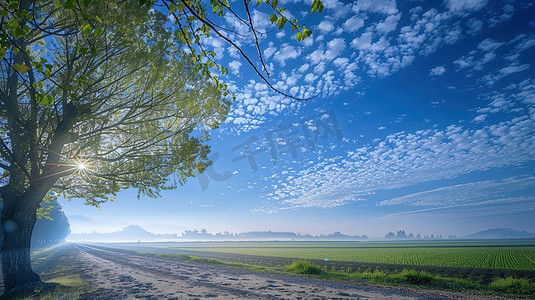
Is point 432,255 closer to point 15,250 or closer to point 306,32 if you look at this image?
point 306,32

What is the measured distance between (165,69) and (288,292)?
10.0 metres

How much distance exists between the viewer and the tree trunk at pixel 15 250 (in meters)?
8.53

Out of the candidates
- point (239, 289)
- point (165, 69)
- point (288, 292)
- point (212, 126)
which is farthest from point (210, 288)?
point (165, 69)

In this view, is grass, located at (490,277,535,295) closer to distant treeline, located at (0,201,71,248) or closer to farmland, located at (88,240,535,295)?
farmland, located at (88,240,535,295)

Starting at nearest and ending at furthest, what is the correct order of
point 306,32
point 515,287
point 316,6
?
point 316,6
point 306,32
point 515,287

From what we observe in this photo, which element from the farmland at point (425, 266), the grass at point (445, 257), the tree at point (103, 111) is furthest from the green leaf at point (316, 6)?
the grass at point (445, 257)

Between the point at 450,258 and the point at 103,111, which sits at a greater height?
the point at 103,111

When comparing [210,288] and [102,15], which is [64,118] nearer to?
[102,15]

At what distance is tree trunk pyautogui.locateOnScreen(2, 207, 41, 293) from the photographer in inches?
336

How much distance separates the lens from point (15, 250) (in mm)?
8750

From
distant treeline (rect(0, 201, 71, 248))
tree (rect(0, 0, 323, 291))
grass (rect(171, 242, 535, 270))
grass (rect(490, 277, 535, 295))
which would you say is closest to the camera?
tree (rect(0, 0, 323, 291))

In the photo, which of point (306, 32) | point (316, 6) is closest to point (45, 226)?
point (306, 32)

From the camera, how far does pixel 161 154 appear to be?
8.56m

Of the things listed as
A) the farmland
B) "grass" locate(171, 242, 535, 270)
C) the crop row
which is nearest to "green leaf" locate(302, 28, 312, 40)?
the farmland
